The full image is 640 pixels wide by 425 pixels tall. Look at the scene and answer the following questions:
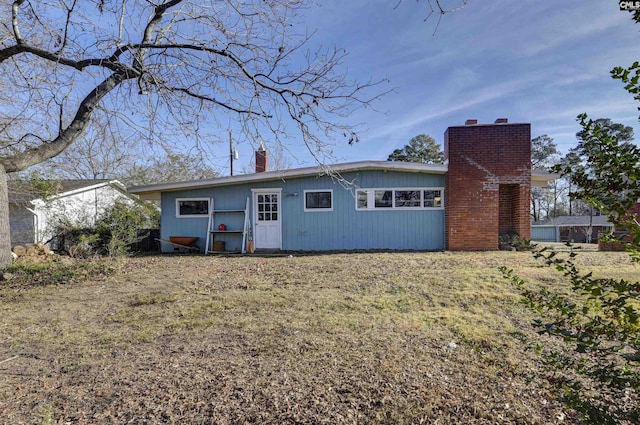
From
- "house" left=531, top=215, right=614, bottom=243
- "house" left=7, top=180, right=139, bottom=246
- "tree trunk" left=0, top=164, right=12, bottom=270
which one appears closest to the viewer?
"tree trunk" left=0, top=164, right=12, bottom=270

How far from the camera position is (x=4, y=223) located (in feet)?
20.7

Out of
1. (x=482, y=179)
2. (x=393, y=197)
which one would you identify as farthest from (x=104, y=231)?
(x=482, y=179)

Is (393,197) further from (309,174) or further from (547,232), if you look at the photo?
(547,232)

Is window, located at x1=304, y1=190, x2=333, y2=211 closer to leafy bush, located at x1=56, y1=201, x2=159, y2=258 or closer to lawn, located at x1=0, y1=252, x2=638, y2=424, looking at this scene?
lawn, located at x1=0, y1=252, x2=638, y2=424

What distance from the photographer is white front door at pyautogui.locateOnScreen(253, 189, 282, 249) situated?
11.2m

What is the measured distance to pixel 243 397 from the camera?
2.31 metres

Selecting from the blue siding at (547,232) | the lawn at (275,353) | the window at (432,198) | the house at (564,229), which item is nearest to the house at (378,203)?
the window at (432,198)

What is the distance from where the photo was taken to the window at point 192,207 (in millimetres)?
11609

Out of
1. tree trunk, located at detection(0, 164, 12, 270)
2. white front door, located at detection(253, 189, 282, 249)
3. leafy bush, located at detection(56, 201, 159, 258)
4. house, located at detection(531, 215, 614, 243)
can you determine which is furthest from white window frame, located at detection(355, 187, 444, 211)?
house, located at detection(531, 215, 614, 243)

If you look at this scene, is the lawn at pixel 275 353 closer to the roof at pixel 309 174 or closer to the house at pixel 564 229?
the roof at pixel 309 174

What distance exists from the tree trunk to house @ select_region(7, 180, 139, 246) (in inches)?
226

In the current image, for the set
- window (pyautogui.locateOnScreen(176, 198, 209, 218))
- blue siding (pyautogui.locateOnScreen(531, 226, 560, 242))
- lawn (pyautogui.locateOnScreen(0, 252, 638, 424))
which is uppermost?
window (pyautogui.locateOnScreen(176, 198, 209, 218))

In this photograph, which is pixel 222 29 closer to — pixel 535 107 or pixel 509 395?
pixel 509 395

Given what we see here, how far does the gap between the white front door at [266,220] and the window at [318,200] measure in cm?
102
